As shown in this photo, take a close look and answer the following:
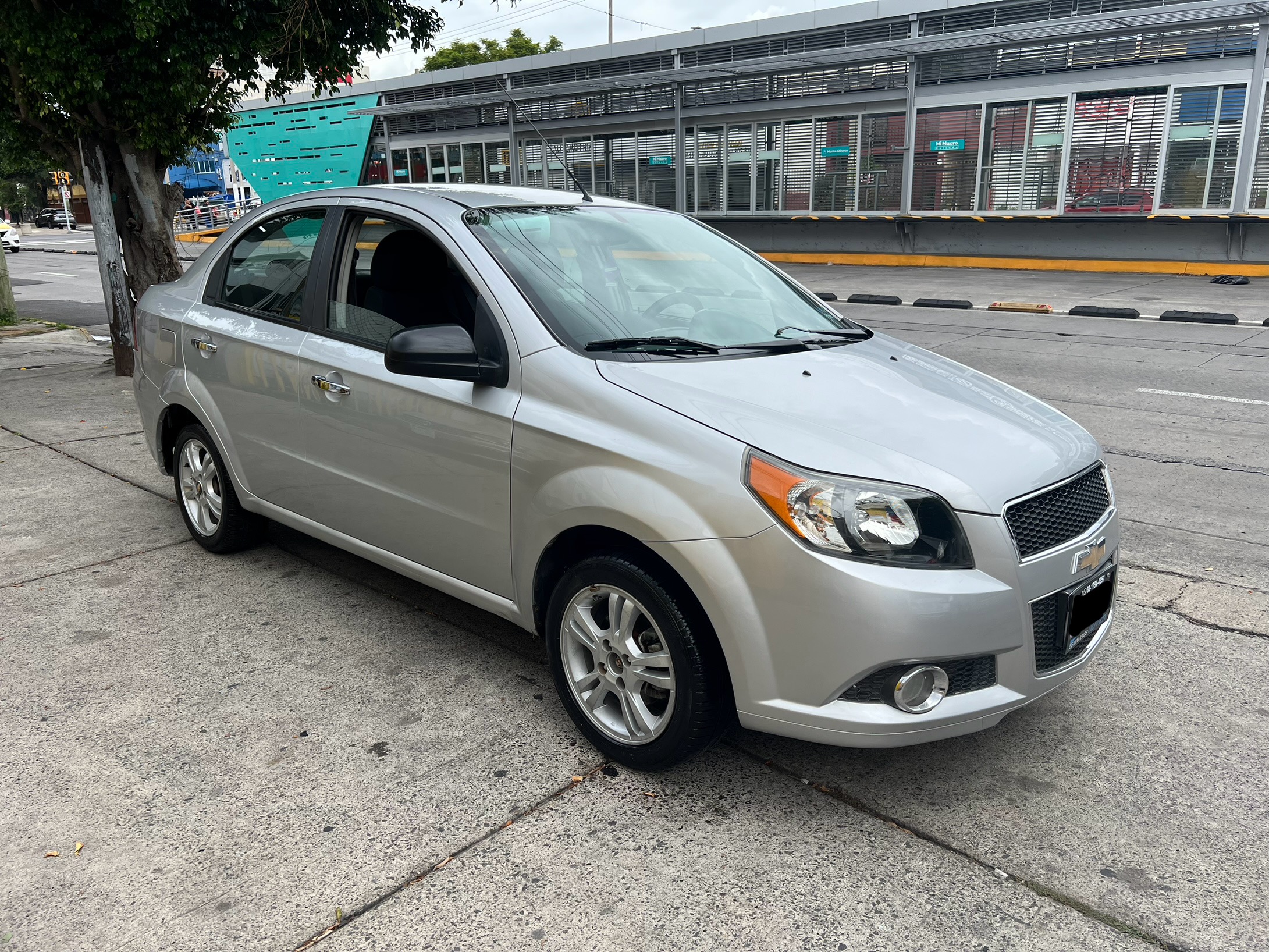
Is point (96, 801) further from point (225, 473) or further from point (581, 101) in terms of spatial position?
point (581, 101)

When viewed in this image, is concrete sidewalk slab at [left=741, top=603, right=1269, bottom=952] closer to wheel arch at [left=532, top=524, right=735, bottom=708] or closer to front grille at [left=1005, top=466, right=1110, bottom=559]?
wheel arch at [left=532, top=524, right=735, bottom=708]

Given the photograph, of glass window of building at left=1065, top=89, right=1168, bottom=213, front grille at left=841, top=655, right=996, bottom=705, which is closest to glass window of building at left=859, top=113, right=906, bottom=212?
glass window of building at left=1065, top=89, right=1168, bottom=213

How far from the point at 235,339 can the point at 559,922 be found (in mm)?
2930

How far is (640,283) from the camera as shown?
3.63 metres

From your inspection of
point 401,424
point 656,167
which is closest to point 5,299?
point 401,424

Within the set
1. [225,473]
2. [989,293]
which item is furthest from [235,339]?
[989,293]

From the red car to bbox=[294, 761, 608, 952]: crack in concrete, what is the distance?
19.8 metres

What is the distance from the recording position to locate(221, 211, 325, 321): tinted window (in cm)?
412

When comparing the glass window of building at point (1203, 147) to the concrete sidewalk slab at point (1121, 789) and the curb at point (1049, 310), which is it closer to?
the curb at point (1049, 310)

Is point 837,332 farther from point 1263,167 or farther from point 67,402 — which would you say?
point 1263,167

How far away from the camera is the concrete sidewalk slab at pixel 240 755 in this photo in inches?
99.3

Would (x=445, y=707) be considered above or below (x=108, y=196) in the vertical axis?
below

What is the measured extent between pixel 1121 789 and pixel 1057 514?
2.76ft

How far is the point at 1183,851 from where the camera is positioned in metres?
2.64
